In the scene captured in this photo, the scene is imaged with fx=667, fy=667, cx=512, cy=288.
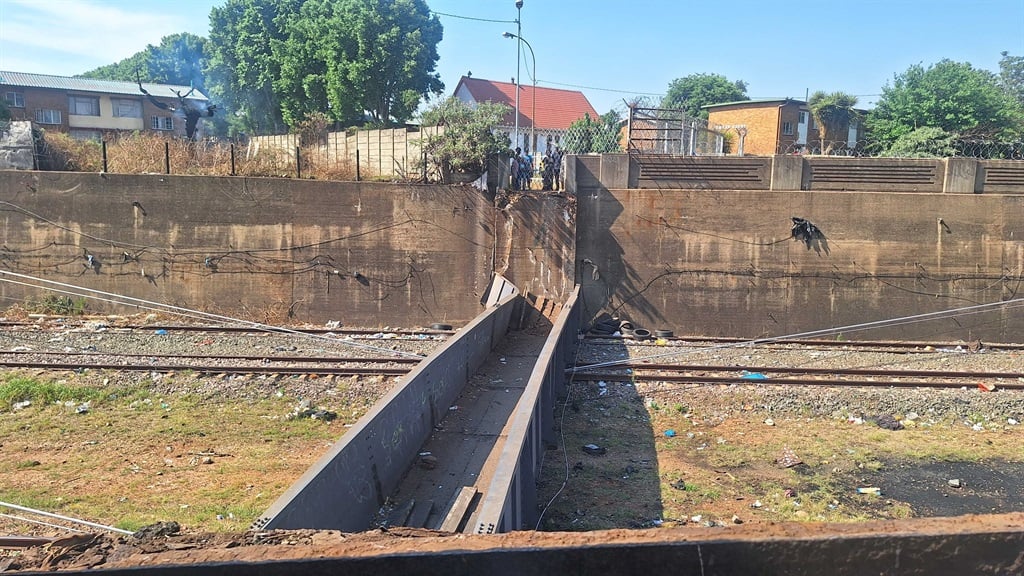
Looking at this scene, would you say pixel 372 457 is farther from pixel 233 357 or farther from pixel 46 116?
pixel 46 116

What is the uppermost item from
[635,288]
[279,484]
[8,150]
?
[8,150]

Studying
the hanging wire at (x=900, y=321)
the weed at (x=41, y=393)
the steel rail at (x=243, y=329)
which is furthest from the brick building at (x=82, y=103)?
the hanging wire at (x=900, y=321)

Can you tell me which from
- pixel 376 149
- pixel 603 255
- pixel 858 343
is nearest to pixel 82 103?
pixel 376 149

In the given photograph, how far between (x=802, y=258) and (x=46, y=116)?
51079mm

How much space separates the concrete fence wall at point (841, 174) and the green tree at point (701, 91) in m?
44.4

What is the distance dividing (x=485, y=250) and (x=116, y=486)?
9758 mm

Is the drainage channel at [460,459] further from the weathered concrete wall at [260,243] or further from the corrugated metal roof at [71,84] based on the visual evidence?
the corrugated metal roof at [71,84]

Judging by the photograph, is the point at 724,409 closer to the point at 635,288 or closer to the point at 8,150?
the point at 635,288

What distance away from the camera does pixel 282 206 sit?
52.3 feet

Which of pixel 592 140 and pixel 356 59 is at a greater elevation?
pixel 356 59

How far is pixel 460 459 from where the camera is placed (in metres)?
6.88

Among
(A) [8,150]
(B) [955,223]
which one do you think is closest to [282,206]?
(A) [8,150]

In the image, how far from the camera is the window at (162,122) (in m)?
51.7

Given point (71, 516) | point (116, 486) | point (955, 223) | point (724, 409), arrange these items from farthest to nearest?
1. point (955, 223)
2. point (724, 409)
3. point (116, 486)
4. point (71, 516)
